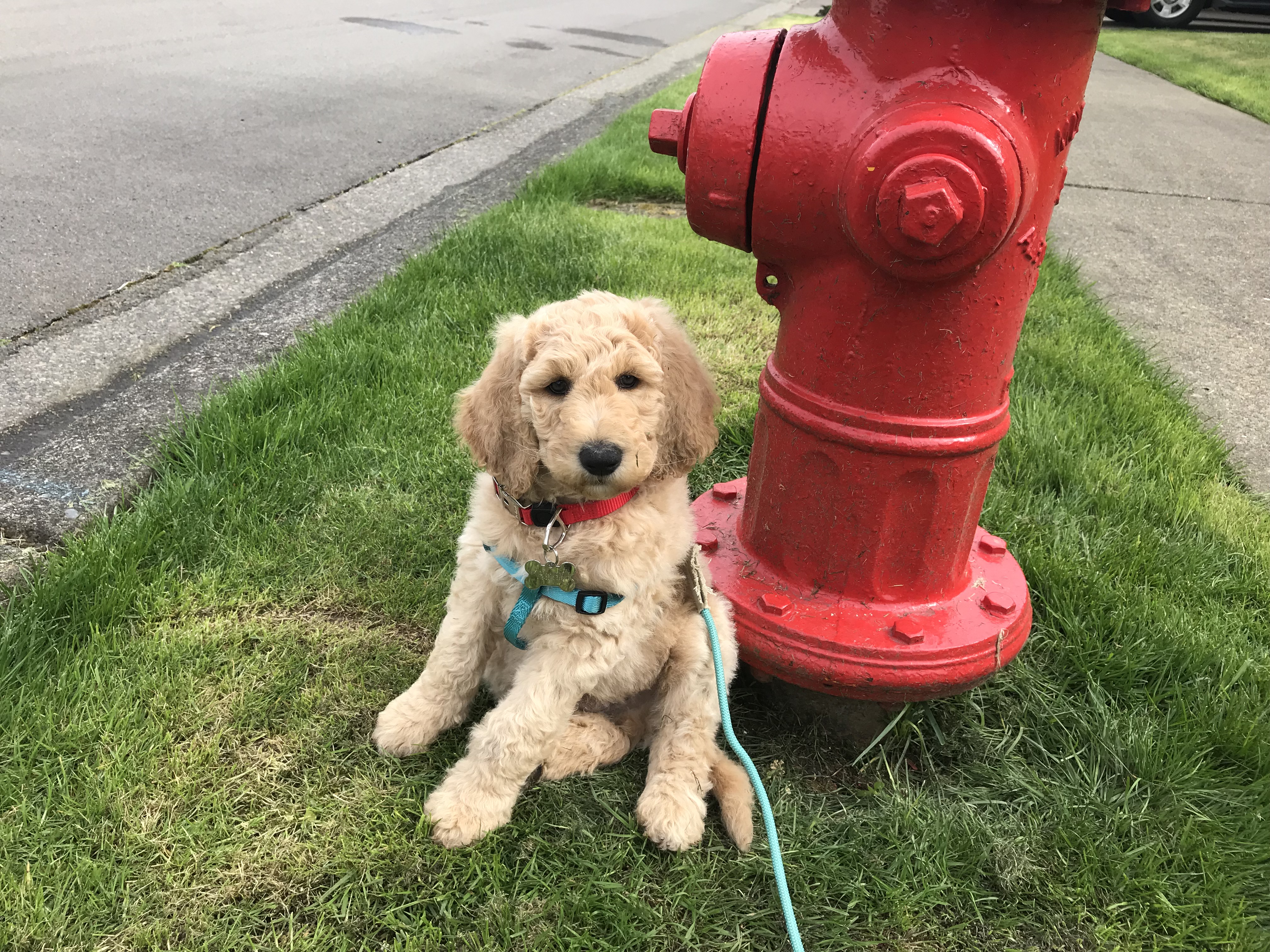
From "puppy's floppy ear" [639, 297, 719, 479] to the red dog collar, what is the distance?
135 millimetres

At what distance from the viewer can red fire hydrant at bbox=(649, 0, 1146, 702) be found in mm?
1668

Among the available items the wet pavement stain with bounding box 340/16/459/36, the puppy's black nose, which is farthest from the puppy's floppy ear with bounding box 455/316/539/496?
the wet pavement stain with bounding box 340/16/459/36

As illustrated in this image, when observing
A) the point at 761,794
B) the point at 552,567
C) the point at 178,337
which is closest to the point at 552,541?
the point at 552,567

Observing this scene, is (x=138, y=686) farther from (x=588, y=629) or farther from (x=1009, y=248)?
(x=1009, y=248)

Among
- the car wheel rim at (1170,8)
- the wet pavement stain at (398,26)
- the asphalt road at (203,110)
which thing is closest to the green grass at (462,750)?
the asphalt road at (203,110)

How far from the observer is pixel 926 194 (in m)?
1.61

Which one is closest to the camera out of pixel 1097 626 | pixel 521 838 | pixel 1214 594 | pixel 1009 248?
pixel 1009 248

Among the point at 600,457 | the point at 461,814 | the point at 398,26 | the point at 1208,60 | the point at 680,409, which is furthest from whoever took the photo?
the point at 1208,60

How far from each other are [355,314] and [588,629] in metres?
2.42

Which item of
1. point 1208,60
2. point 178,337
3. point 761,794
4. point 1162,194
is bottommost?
point 761,794

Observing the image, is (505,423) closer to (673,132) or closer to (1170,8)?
(673,132)

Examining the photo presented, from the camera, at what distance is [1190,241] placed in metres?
6.03

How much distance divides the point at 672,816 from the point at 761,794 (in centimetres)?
22

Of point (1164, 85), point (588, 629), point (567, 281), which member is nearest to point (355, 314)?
point (567, 281)
